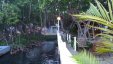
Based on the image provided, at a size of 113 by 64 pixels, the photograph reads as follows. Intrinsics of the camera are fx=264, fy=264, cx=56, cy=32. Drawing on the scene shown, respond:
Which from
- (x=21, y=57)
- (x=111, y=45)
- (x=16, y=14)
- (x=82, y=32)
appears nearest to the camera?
(x=111, y=45)

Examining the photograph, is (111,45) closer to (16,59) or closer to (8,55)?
(16,59)

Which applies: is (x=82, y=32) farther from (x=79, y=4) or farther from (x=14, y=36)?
(x=14, y=36)

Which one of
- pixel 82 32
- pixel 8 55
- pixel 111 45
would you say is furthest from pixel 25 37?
pixel 111 45

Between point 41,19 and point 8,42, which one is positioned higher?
point 41,19

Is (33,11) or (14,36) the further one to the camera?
(33,11)

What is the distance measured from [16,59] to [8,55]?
1893 mm

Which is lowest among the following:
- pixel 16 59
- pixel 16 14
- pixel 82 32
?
pixel 16 59

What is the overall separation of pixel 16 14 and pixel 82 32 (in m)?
8.65

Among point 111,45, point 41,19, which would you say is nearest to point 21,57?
point 41,19

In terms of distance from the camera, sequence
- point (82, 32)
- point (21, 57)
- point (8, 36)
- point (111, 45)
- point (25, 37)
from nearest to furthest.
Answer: point (111, 45)
point (82, 32)
point (21, 57)
point (8, 36)
point (25, 37)

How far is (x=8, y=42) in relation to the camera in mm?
29234

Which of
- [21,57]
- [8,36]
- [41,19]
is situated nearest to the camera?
[21,57]

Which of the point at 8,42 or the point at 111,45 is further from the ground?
the point at 111,45

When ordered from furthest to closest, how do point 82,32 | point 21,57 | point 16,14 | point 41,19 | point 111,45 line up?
point 41,19 < point 16,14 < point 21,57 < point 82,32 < point 111,45
